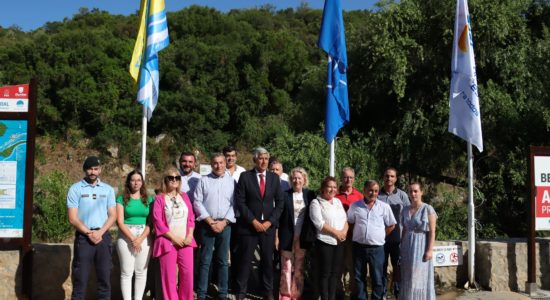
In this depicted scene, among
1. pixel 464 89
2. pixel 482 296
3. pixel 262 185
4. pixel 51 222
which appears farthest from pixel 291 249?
pixel 51 222

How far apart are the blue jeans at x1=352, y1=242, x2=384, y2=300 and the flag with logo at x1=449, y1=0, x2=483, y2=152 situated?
248cm

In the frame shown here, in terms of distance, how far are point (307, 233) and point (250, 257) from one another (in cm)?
71

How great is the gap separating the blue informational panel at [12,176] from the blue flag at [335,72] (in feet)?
13.4

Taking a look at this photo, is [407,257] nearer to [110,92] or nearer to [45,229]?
[45,229]

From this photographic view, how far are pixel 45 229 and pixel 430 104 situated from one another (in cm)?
901

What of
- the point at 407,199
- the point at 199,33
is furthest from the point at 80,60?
the point at 407,199

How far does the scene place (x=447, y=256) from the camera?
7.83 m

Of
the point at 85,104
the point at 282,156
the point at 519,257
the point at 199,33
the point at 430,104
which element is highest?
the point at 199,33

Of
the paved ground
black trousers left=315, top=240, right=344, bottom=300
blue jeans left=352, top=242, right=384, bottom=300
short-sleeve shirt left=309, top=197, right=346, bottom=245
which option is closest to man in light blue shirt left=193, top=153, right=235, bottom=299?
short-sleeve shirt left=309, top=197, right=346, bottom=245

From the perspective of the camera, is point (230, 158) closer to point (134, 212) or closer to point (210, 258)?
point (210, 258)

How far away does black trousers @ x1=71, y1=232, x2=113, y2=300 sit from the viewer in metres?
5.75

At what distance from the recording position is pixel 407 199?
6988 mm

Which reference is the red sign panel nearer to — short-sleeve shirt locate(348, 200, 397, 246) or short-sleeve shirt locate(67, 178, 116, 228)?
short-sleeve shirt locate(348, 200, 397, 246)

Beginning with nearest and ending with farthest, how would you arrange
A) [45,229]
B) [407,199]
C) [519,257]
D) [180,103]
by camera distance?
[407,199]
[519,257]
[45,229]
[180,103]
